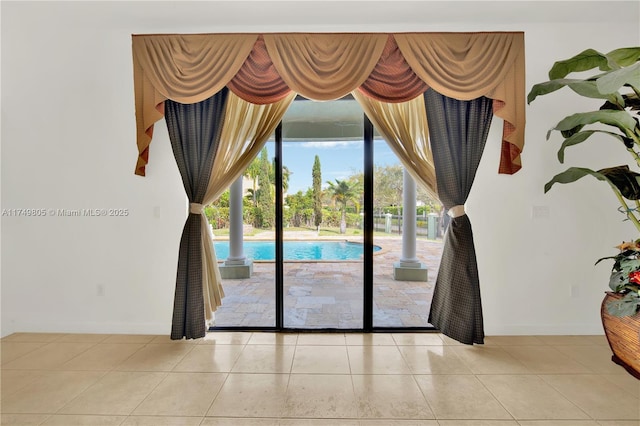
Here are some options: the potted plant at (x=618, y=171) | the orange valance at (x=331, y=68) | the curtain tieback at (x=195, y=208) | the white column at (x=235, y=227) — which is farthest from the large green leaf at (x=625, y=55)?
the white column at (x=235, y=227)

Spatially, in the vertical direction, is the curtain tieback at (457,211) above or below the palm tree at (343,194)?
below

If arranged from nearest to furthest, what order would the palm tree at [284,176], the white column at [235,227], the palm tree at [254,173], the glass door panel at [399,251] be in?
the palm tree at [284,176] → the glass door panel at [399,251] → the palm tree at [254,173] → the white column at [235,227]

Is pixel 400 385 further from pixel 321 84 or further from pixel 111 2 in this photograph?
pixel 111 2

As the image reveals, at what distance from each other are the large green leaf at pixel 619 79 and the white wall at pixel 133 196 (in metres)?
1.12

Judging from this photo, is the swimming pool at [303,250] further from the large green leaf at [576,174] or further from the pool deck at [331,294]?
the large green leaf at [576,174]

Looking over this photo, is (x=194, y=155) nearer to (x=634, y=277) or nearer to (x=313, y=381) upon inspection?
(x=313, y=381)

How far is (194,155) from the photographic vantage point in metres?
2.80

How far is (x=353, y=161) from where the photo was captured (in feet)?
10.8

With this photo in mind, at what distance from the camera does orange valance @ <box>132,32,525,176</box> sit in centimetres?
266

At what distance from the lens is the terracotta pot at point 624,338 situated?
2.16 meters

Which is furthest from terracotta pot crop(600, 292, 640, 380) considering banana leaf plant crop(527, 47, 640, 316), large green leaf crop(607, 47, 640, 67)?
large green leaf crop(607, 47, 640, 67)

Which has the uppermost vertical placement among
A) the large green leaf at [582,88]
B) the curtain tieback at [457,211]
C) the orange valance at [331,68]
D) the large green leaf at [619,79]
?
the orange valance at [331,68]

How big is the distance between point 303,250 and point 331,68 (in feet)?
7.20

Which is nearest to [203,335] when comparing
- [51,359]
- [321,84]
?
[51,359]
